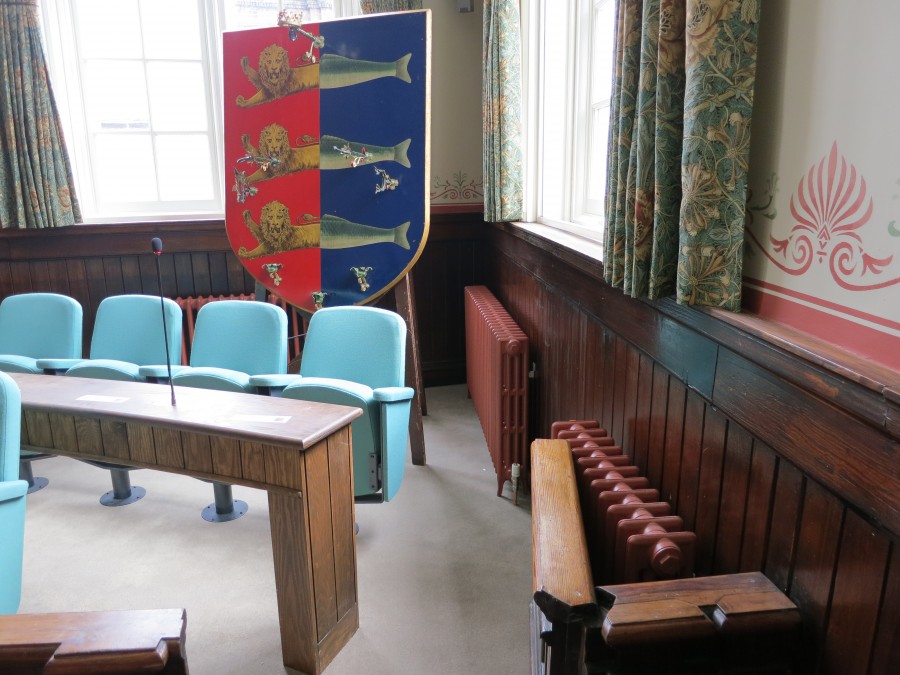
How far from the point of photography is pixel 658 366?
1460 mm

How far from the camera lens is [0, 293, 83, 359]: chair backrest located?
3061mm

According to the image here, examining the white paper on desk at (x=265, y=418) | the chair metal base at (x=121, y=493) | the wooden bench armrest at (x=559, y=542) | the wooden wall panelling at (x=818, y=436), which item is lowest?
the chair metal base at (x=121, y=493)

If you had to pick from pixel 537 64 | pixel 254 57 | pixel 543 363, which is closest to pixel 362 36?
pixel 254 57

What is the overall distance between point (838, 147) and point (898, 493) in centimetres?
50

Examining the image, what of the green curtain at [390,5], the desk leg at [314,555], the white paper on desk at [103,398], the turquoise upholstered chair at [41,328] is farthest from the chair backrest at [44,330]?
the green curtain at [390,5]

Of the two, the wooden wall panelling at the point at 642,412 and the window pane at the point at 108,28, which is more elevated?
the window pane at the point at 108,28

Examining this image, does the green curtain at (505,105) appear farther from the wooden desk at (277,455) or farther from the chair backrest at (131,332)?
the chair backrest at (131,332)

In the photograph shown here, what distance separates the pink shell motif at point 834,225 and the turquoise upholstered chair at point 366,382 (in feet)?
4.76

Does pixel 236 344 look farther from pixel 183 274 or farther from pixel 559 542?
pixel 559 542

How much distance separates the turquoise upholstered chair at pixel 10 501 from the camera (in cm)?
154

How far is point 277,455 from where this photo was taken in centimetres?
172

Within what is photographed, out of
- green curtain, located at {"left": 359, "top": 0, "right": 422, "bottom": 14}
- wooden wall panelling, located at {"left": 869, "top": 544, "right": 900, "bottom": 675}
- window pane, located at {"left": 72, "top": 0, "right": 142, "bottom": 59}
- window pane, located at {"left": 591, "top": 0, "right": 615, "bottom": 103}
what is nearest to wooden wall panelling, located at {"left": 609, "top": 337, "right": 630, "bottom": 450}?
wooden wall panelling, located at {"left": 869, "top": 544, "right": 900, "bottom": 675}

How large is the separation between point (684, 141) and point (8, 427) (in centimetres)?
173

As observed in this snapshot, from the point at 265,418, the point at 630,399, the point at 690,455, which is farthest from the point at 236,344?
the point at 690,455
